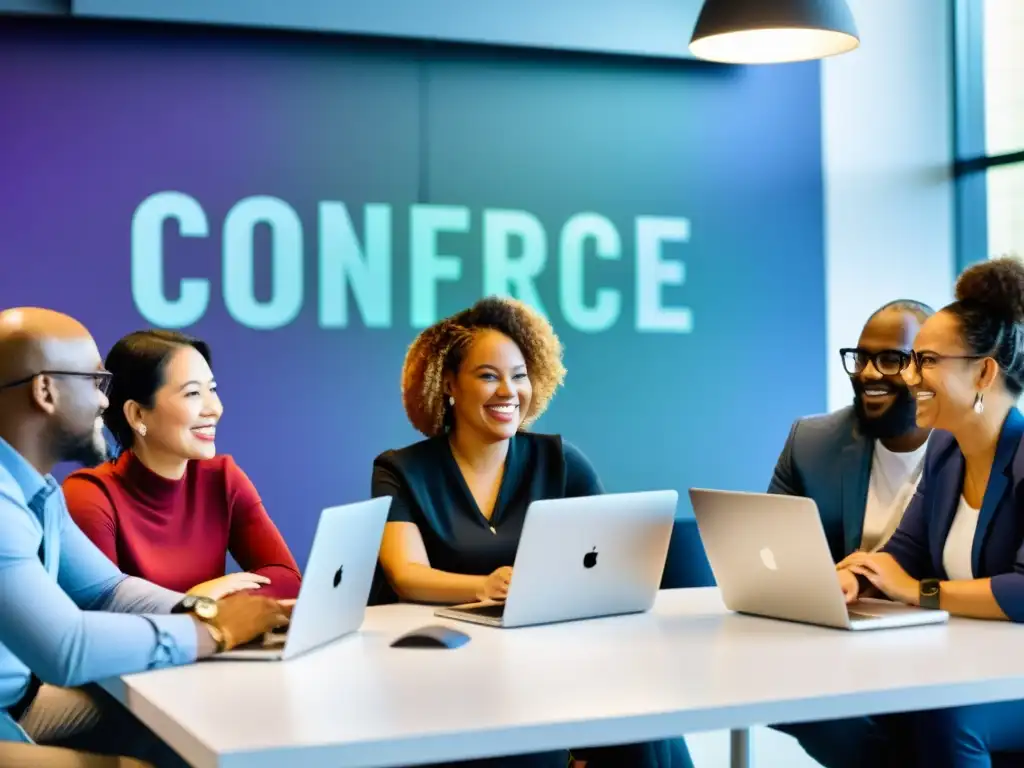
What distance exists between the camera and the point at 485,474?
3.51 m

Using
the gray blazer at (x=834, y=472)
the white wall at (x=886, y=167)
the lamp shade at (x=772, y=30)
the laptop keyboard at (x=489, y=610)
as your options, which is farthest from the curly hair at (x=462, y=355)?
the white wall at (x=886, y=167)

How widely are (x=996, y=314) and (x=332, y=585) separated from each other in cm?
156

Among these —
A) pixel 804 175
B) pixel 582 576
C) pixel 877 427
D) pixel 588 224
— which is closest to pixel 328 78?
pixel 588 224

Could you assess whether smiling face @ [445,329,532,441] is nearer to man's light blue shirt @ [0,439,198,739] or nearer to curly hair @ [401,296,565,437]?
curly hair @ [401,296,565,437]

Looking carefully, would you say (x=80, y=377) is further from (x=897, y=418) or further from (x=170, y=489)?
(x=897, y=418)

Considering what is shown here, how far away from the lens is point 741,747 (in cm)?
233

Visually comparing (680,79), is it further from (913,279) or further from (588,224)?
(913,279)

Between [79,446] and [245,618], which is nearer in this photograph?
[245,618]

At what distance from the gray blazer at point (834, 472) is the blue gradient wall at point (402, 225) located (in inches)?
79.9

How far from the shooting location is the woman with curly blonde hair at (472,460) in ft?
10.9

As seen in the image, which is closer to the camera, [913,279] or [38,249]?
[38,249]

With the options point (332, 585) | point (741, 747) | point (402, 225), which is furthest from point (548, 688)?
point (402, 225)

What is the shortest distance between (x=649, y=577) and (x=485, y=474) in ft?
2.31

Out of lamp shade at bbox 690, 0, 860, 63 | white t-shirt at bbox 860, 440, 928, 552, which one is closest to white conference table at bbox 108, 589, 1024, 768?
white t-shirt at bbox 860, 440, 928, 552
